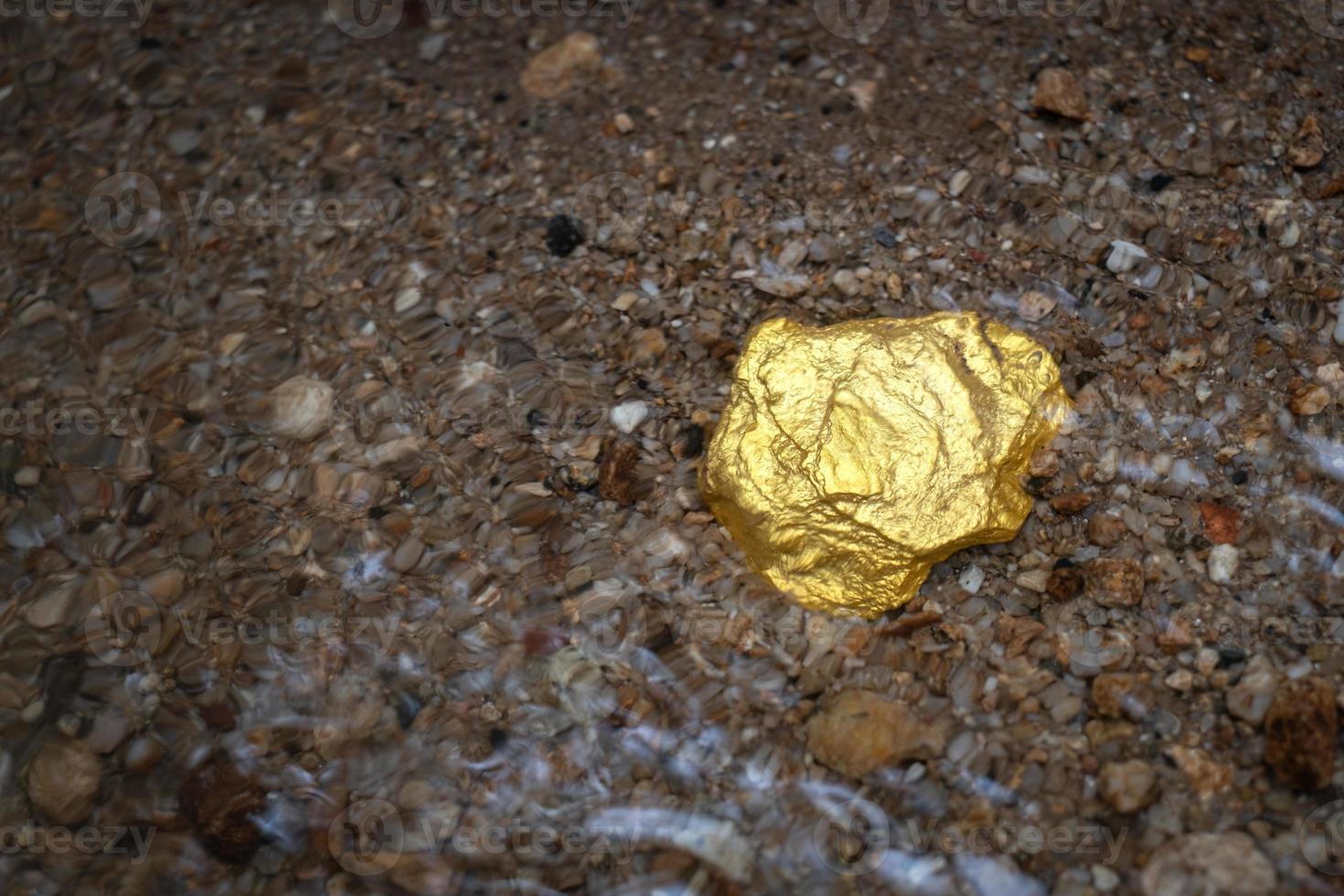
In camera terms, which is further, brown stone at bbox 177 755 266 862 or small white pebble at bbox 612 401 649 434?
small white pebble at bbox 612 401 649 434

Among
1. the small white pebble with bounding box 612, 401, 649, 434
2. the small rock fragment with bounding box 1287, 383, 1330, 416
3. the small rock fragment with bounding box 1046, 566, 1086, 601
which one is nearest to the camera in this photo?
the small rock fragment with bounding box 1046, 566, 1086, 601

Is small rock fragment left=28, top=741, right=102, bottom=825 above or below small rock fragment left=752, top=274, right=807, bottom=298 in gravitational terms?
below

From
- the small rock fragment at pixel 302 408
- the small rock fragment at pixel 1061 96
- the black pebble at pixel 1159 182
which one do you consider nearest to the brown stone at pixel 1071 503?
the black pebble at pixel 1159 182

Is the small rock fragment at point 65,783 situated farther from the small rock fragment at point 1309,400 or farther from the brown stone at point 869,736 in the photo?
the small rock fragment at point 1309,400

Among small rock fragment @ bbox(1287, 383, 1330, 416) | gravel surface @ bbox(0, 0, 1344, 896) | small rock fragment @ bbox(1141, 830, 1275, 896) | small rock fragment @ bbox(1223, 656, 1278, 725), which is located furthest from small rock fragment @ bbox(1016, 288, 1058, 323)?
small rock fragment @ bbox(1141, 830, 1275, 896)

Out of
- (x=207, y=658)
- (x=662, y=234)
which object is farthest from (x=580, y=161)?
(x=207, y=658)

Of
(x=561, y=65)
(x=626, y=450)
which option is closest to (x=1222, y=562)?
(x=626, y=450)

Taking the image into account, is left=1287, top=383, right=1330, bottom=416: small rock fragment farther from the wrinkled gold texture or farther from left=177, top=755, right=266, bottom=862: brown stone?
left=177, top=755, right=266, bottom=862: brown stone
